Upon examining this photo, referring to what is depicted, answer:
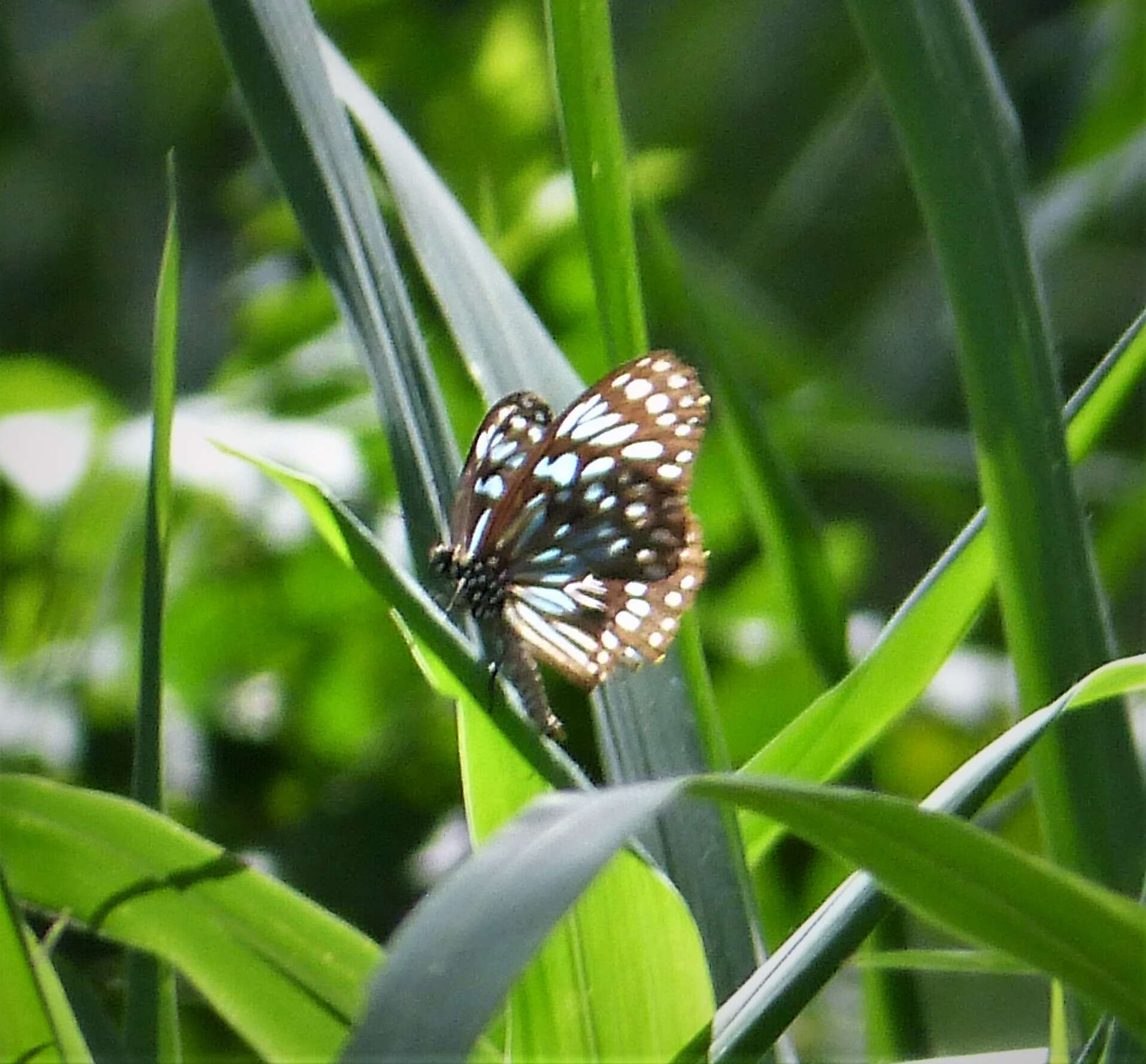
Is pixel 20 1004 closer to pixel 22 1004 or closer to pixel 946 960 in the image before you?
pixel 22 1004

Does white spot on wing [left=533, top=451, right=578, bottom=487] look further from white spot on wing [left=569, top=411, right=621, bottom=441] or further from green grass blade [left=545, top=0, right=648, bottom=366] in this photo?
green grass blade [left=545, top=0, right=648, bottom=366]

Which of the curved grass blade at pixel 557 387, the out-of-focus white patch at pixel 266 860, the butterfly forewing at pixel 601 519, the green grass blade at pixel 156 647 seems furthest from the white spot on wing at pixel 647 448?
the out-of-focus white patch at pixel 266 860

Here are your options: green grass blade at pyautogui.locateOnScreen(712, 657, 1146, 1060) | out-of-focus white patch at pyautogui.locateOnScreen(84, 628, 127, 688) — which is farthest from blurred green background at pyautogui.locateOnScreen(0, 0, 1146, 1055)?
green grass blade at pyautogui.locateOnScreen(712, 657, 1146, 1060)

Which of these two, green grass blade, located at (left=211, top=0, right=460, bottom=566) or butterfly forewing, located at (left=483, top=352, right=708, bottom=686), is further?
butterfly forewing, located at (left=483, top=352, right=708, bottom=686)

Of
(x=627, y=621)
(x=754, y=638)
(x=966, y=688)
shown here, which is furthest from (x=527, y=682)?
(x=966, y=688)

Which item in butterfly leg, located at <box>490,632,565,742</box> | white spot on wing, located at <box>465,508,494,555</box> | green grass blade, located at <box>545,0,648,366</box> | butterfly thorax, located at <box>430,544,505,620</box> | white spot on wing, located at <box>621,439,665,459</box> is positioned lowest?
butterfly leg, located at <box>490,632,565,742</box>

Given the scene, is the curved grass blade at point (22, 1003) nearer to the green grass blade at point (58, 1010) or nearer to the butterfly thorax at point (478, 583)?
the green grass blade at point (58, 1010)

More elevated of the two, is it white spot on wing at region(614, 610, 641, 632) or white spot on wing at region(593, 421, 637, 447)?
white spot on wing at region(593, 421, 637, 447)
